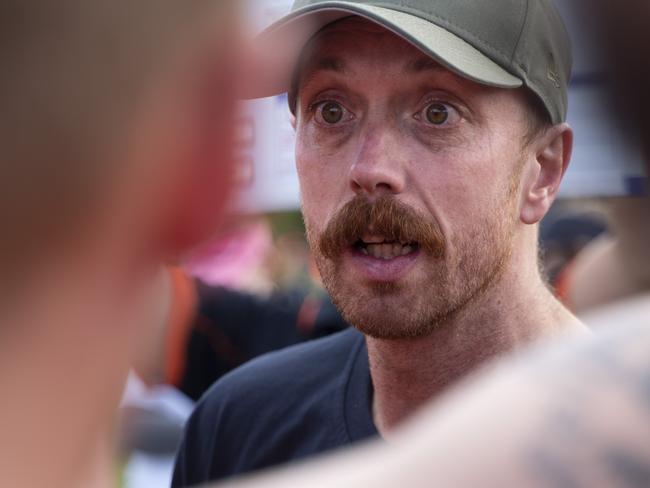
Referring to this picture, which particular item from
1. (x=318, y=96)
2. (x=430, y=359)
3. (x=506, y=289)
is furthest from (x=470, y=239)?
(x=318, y=96)

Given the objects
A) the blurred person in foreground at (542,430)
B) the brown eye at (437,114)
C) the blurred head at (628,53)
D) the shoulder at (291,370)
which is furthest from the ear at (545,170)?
the blurred person in foreground at (542,430)

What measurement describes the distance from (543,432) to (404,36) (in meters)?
1.45

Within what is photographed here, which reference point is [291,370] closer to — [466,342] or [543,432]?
[466,342]

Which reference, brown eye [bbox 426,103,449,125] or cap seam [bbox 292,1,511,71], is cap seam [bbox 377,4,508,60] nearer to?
cap seam [bbox 292,1,511,71]

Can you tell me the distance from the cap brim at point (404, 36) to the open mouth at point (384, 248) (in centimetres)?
40

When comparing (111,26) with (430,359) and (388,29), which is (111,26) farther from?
(430,359)

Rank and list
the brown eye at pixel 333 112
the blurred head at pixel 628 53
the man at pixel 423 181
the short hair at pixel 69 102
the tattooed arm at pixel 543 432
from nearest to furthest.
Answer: the tattooed arm at pixel 543 432
the short hair at pixel 69 102
the blurred head at pixel 628 53
the man at pixel 423 181
the brown eye at pixel 333 112

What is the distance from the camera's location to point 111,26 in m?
0.84

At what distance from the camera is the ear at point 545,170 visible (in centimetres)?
226

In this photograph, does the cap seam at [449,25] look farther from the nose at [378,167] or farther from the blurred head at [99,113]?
the blurred head at [99,113]

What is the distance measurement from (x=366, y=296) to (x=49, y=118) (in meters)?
1.41

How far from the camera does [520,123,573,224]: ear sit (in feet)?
7.41

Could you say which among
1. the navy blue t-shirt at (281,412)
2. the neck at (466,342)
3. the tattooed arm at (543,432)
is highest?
the tattooed arm at (543,432)

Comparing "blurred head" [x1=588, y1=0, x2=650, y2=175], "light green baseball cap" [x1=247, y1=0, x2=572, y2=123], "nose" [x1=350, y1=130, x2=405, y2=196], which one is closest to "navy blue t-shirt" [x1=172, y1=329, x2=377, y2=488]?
"nose" [x1=350, y1=130, x2=405, y2=196]
